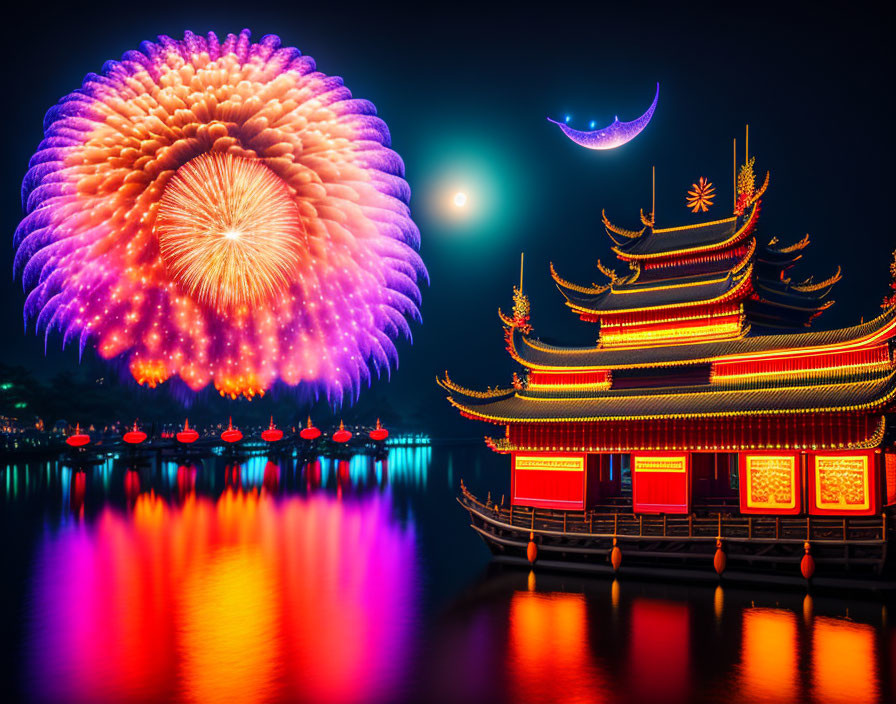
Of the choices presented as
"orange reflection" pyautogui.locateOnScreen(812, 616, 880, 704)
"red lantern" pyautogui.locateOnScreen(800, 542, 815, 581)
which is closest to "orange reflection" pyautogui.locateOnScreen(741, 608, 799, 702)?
"orange reflection" pyautogui.locateOnScreen(812, 616, 880, 704)

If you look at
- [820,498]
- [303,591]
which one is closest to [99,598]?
[303,591]

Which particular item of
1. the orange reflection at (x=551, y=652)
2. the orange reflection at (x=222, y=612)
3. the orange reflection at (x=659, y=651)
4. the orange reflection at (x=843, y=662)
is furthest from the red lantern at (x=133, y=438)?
the orange reflection at (x=843, y=662)

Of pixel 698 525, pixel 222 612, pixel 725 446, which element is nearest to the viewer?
pixel 222 612

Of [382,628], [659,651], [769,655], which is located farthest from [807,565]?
[382,628]

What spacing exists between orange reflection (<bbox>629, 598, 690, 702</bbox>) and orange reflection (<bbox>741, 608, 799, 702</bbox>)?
1568mm

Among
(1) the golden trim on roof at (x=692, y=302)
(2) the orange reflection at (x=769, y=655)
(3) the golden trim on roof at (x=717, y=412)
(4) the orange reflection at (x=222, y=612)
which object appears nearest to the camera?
(2) the orange reflection at (x=769, y=655)

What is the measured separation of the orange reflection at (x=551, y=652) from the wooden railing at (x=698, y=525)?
387cm

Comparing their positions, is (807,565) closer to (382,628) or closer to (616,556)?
(616,556)

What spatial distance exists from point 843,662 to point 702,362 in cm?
1414

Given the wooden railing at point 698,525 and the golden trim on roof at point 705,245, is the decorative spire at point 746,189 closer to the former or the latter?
the golden trim on roof at point 705,245

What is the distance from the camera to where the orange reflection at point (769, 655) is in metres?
19.2

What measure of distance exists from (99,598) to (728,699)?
22.7m

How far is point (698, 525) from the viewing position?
1196 inches

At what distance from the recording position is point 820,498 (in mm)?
29062
